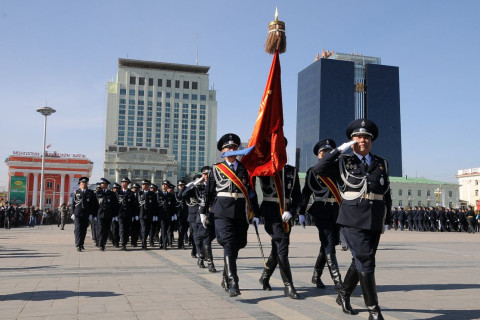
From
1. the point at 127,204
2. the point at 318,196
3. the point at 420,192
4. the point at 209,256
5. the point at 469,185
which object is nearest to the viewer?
the point at 318,196

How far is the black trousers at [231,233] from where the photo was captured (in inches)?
266

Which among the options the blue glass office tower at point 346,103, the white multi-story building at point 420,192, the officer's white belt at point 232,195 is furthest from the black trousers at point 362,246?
the blue glass office tower at point 346,103

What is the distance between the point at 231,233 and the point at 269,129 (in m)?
1.98

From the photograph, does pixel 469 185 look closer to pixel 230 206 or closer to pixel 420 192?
pixel 420 192

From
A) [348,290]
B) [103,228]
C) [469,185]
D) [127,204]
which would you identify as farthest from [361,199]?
[469,185]

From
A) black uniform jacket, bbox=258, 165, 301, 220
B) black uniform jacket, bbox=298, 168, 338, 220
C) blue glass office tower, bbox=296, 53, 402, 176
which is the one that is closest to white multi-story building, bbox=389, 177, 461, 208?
blue glass office tower, bbox=296, 53, 402, 176

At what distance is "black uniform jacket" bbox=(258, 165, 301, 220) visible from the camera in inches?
269

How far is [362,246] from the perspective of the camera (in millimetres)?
5180

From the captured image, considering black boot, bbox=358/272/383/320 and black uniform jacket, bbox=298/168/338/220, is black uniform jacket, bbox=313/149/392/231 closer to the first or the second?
black boot, bbox=358/272/383/320

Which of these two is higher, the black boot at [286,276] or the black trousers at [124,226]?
the black trousers at [124,226]

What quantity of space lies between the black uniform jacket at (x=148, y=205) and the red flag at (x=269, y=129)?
715 cm

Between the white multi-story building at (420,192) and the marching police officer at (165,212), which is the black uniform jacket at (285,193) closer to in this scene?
the marching police officer at (165,212)

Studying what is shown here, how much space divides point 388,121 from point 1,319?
485 feet

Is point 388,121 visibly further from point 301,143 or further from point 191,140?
point 191,140
